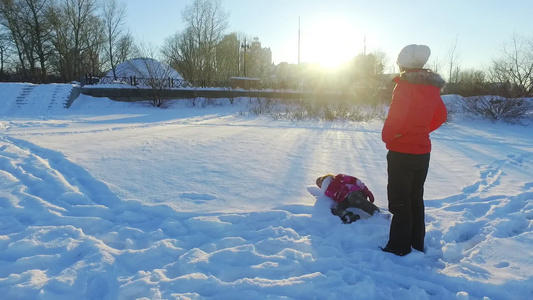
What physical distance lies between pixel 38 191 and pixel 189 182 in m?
1.74

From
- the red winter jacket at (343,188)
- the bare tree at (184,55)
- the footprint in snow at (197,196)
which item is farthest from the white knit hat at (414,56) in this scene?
the bare tree at (184,55)

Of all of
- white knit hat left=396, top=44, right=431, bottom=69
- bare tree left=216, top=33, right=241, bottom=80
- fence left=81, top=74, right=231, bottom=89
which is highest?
bare tree left=216, top=33, right=241, bottom=80

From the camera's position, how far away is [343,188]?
11.8 ft

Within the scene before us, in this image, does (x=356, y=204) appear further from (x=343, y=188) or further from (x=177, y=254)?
(x=177, y=254)

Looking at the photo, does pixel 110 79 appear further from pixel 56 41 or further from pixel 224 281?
pixel 224 281

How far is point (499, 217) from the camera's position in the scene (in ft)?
11.6

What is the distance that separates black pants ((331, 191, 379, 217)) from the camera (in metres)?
3.42

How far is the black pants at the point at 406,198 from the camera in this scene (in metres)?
2.59

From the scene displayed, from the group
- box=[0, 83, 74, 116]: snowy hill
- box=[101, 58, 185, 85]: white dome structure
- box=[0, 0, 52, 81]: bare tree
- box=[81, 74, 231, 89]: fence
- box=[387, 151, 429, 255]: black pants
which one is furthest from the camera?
box=[0, 0, 52, 81]: bare tree

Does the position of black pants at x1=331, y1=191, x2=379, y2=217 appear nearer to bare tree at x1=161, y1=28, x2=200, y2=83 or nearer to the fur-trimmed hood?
the fur-trimmed hood

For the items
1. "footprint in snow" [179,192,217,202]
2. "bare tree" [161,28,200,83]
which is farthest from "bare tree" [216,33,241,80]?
"footprint in snow" [179,192,217,202]

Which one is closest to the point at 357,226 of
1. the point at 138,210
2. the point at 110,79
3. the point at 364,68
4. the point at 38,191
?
the point at 138,210

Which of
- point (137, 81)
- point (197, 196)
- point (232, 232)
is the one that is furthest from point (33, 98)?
point (232, 232)

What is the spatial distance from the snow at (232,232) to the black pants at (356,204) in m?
0.09
